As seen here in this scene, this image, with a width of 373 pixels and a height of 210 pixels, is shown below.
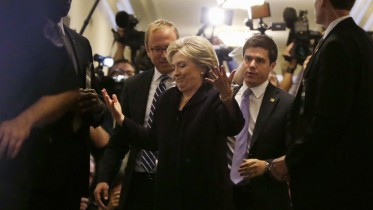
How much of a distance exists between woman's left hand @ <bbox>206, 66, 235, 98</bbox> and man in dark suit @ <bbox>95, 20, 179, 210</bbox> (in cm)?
65

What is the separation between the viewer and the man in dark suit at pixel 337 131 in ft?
6.95

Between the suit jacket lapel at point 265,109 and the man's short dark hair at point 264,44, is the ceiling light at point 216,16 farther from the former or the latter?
the suit jacket lapel at point 265,109

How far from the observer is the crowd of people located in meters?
1.44

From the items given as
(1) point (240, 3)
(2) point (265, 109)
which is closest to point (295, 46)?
(1) point (240, 3)

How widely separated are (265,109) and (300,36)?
206 cm

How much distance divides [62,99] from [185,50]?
3.64 ft

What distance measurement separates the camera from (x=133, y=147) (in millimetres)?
2852

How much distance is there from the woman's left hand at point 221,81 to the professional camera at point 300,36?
8.02ft

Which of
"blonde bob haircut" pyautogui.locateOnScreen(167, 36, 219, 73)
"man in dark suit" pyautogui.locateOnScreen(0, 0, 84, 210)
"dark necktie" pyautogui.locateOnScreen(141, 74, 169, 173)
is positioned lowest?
"dark necktie" pyautogui.locateOnScreen(141, 74, 169, 173)

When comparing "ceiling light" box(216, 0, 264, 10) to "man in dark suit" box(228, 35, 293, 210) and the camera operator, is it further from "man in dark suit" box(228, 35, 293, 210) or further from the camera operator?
"man in dark suit" box(228, 35, 293, 210)

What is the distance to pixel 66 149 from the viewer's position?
1.54m

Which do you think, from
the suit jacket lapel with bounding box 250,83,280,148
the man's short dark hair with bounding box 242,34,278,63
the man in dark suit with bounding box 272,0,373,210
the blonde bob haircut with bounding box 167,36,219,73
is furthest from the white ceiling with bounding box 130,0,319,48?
the man in dark suit with bounding box 272,0,373,210

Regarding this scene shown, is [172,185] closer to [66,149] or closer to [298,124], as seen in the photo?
[298,124]

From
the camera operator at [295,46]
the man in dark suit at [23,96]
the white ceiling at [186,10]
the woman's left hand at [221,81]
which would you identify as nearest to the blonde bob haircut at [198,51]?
the woman's left hand at [221,81]
